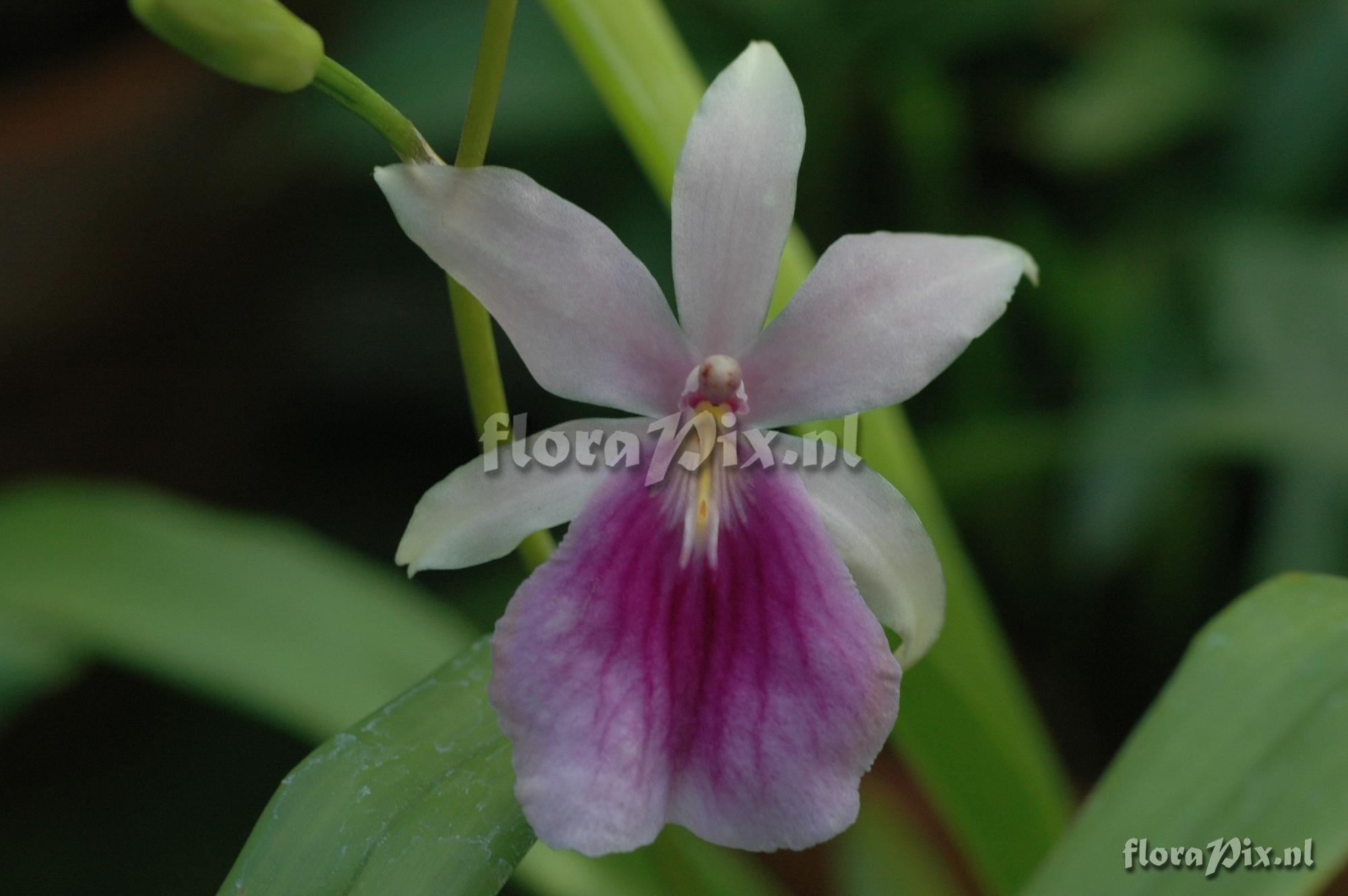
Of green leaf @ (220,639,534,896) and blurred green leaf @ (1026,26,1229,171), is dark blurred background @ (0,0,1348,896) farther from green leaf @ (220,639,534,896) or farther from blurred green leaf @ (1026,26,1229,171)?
green leaf @ (220,639,534,896)

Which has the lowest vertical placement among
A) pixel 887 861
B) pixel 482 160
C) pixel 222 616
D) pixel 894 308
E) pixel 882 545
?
pixel 887 861

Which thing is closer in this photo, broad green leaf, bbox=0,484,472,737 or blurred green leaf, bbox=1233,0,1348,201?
broad green leaf, bbox=0,484,472,737

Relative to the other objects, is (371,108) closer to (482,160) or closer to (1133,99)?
(482,160)

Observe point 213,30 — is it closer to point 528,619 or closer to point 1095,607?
point 528,619

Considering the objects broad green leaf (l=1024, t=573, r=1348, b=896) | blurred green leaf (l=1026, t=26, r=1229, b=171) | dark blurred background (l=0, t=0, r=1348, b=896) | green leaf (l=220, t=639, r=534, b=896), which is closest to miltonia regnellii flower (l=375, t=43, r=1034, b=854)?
green leaf (l=220, t=639, r=534, b=896)

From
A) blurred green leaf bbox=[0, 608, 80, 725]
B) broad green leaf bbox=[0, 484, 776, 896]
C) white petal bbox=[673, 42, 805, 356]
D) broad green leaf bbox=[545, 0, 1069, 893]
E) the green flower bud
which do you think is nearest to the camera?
the green flower bud

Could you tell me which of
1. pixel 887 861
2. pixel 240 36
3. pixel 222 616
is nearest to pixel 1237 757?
pixel 240 36

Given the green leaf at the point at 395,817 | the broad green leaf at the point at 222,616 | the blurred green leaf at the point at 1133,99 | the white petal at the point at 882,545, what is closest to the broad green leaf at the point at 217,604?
the broad green leaf at the point at 222,616
